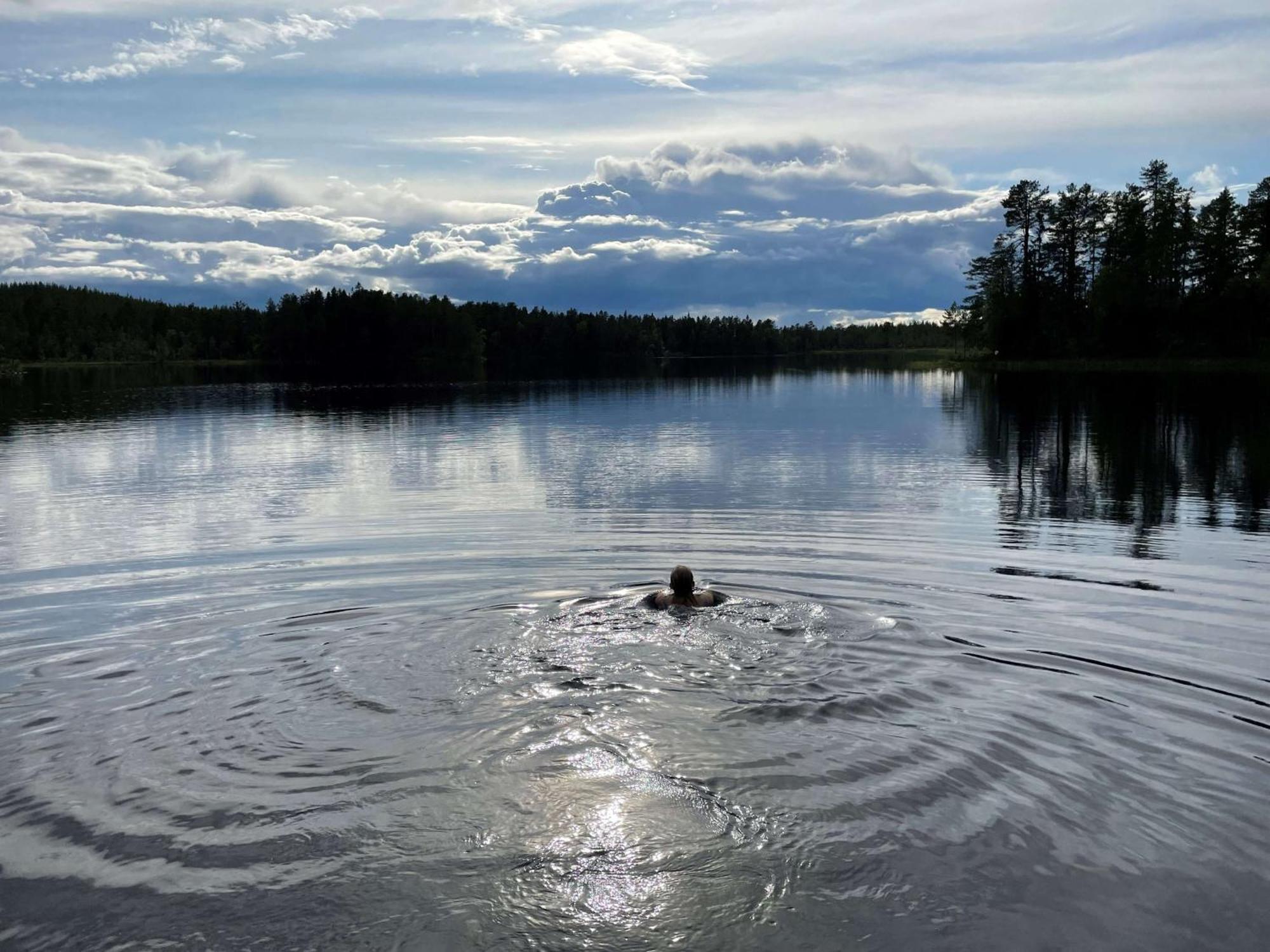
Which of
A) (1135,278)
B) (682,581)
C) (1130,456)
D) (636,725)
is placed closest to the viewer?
(636,725)

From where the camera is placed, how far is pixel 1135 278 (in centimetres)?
11712

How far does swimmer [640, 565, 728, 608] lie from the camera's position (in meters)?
15.6

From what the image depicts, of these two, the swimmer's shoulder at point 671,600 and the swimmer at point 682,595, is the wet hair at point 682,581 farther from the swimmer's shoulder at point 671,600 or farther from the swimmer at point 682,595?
the swimmer's shoulder at point 671,600

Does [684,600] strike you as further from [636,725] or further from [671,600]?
[636,725]

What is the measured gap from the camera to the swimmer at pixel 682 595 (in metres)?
15.6

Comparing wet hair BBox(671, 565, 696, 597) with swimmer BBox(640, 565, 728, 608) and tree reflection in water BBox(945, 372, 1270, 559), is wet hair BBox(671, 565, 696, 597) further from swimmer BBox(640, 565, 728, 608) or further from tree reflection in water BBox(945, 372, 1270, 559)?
tree reflection in water BBox(945, 372, 1270, 559)

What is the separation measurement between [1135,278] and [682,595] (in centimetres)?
12178

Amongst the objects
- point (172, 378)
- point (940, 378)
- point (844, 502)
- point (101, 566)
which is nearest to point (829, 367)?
point (940, 378)

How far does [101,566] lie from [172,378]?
126m

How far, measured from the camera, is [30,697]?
40.7 feet

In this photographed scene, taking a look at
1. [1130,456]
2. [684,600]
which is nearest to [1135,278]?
[1130,456]

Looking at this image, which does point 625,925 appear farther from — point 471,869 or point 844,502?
point 844,502

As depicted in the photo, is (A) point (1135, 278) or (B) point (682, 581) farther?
(A) point (1135, 278)

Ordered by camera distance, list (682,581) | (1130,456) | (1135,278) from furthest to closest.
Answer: (1135,278) → (1130,456) → (682,581)
